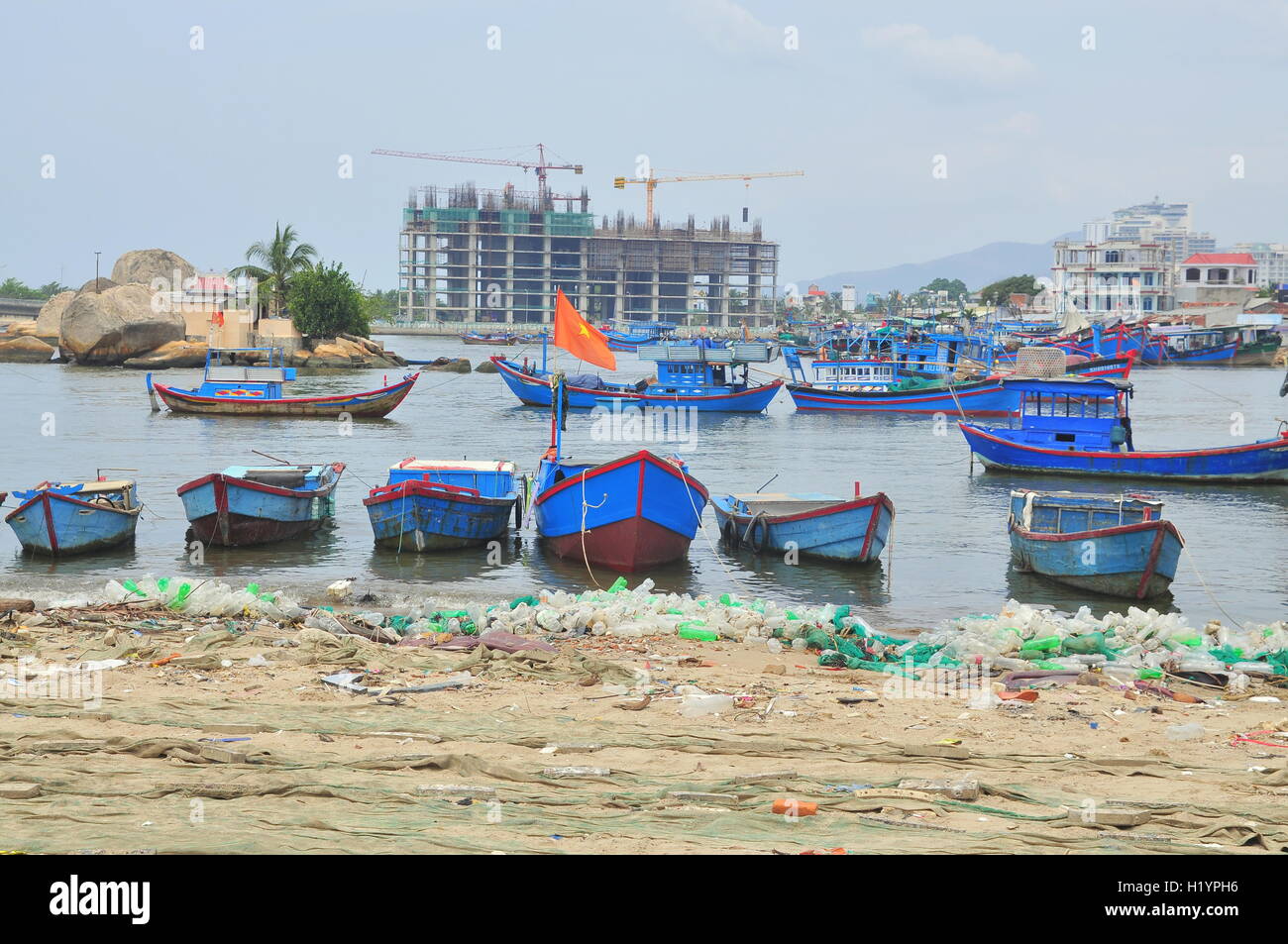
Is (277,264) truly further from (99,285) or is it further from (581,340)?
(581,340)

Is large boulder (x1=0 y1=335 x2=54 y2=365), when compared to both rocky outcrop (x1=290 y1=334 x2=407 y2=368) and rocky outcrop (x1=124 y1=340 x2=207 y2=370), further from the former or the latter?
rocky outcrop (x1=290 y1=334 x2=407 y2=368)

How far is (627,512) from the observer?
21.0 metres

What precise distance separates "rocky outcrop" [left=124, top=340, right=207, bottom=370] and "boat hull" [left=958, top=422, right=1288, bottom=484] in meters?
64.1

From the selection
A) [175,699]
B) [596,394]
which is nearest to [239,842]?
[175,699]

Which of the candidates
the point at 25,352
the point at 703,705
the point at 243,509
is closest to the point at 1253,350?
the point at 25,352

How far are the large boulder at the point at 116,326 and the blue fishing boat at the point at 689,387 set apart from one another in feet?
128

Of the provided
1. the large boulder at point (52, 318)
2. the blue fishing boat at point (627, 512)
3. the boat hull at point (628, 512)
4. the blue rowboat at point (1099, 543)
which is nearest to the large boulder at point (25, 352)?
the large boulder at point (52, 318)

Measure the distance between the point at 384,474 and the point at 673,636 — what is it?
72.0 feet

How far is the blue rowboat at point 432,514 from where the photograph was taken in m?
22.2

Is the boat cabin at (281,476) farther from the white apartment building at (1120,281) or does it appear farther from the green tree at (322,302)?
the white apartment building at (1120,281)

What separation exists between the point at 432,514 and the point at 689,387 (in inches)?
1449

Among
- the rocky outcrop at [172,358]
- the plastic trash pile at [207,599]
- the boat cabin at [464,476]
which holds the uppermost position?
the rocky outcrop at [172,358]
